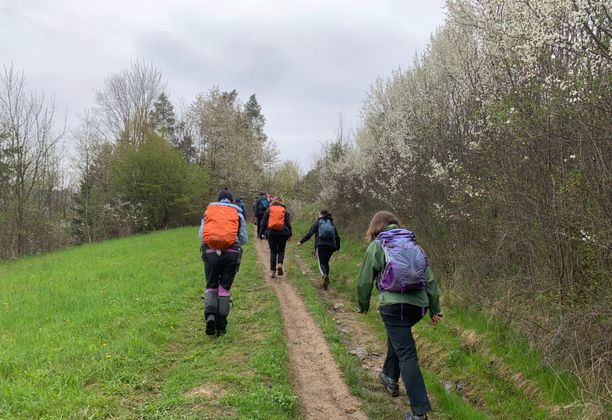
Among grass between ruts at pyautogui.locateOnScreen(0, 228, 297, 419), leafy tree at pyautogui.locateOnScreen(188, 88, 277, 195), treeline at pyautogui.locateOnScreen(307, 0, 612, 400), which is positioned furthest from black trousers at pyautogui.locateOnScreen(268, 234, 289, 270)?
leafy tree at pyautogui.locateOnScreen(188, 88, 277, 195)

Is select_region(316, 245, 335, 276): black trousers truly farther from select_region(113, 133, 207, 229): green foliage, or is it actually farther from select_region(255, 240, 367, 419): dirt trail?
select_region(113, 133, 207, 229): green foliage

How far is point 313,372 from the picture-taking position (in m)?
5.52

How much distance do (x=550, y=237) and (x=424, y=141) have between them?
540 cm

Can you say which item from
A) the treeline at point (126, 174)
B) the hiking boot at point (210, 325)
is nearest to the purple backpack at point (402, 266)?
the hiking boot at point (210, 325)

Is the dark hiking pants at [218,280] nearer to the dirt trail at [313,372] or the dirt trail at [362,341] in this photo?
the dirt trail at [313,372]

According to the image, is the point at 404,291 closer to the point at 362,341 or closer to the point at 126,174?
the point at 362,341

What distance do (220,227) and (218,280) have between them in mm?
817

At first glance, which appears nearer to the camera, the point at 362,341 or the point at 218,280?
the point at 218,280

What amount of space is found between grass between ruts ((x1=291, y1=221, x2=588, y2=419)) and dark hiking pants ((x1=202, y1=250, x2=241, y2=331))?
1.78m

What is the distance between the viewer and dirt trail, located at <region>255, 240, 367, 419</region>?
4.60 metres

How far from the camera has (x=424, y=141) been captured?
10766 mm

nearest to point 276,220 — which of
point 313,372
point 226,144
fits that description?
point 313,372

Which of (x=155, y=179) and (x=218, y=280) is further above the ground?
(x=155, y=179)

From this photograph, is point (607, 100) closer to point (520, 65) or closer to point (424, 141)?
point (520, 65)
